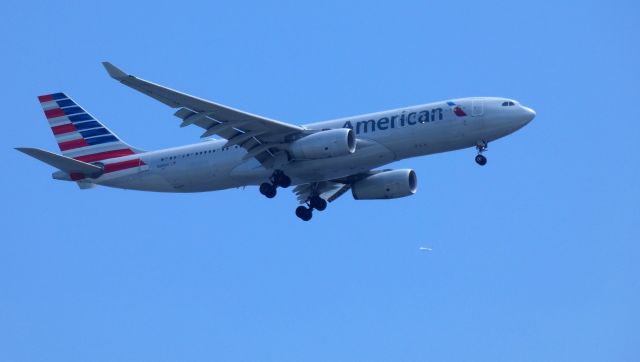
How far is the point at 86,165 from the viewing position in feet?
180

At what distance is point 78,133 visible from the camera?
57.8 metres

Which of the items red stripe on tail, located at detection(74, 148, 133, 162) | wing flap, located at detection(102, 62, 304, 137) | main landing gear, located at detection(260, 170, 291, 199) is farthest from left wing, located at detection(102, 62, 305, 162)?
red stripe on tail, located at detection(74, 148, 133, 162)

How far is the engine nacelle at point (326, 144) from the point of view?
162 ft

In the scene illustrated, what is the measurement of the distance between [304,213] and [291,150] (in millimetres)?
6464

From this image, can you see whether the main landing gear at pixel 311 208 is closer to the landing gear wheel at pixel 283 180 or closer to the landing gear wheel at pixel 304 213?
the landing gear wheel at pixel 304 213

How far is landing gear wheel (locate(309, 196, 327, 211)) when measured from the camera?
56.8 m

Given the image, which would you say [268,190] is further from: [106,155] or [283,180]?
[106,155]

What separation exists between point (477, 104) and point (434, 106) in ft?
6.21

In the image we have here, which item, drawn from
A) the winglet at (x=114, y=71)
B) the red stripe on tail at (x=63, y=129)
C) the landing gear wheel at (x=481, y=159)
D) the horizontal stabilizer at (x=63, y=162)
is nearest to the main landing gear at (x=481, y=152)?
the landing gear wheel at (x=481, y=159)

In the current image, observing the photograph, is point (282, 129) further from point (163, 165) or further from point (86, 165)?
point (86, 165)

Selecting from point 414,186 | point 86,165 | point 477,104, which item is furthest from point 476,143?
point 86,165

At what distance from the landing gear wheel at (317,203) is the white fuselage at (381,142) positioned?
132 inches

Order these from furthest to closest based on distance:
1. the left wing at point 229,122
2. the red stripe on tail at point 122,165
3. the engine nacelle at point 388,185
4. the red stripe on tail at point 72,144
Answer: the red stripe on tail at point 72,144
the engine nacelle at point 388,185
the red stripe on tail at point 122,165
the left wing at point 229,122

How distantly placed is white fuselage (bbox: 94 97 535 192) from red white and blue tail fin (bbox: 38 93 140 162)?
4.72 m
